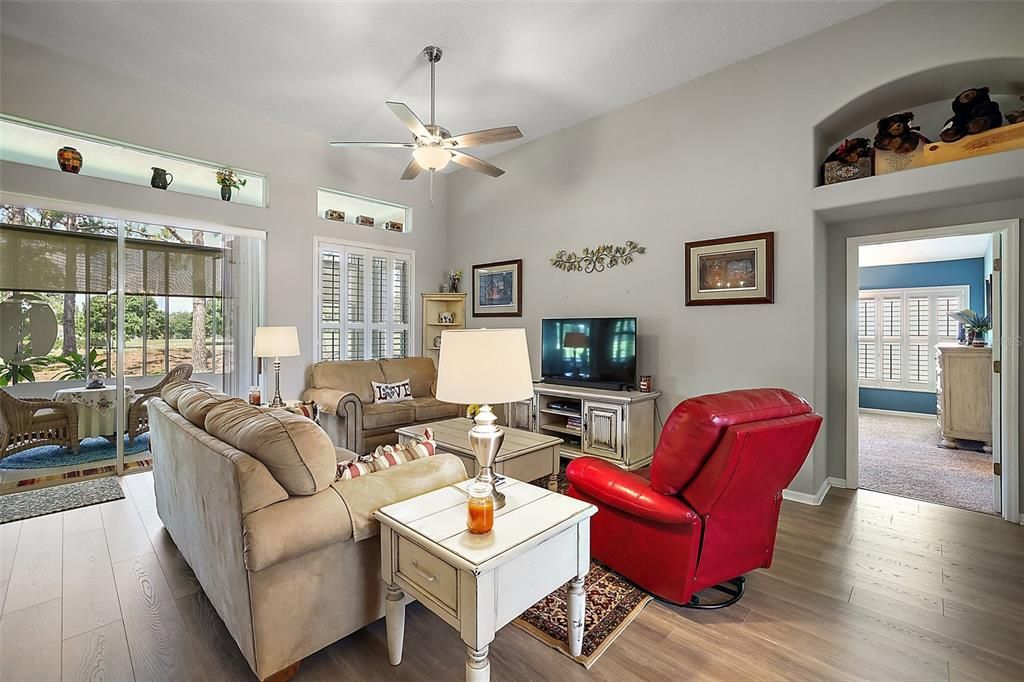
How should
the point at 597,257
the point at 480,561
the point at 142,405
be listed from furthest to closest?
the point at 597,257, the point at 142,405, the point at 480,561

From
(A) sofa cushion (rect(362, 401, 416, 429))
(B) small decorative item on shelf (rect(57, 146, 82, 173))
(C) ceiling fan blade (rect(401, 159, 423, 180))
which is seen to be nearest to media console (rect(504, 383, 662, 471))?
(A) sofa cushion (rect(362, 401, 416, 429))

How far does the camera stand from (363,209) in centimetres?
561

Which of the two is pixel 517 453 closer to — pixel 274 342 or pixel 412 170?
pixel 274 342

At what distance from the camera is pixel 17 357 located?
11.8 feet

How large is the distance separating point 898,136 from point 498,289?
389 centimetres

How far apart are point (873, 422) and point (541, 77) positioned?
638cm

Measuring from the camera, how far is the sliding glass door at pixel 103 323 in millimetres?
3572

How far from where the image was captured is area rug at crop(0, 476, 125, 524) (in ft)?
10.0

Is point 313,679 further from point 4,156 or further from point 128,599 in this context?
point 4,156

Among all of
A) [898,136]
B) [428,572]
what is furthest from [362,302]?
[898,136]

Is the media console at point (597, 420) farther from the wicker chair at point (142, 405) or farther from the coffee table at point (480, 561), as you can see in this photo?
the wicker chair at point (142, 405)

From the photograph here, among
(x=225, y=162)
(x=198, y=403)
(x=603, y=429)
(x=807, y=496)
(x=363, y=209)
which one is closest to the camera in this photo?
(x=198, y=403)

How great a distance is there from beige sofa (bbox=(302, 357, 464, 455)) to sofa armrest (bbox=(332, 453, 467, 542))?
185cm

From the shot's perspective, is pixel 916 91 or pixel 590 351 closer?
pixel 916 91
